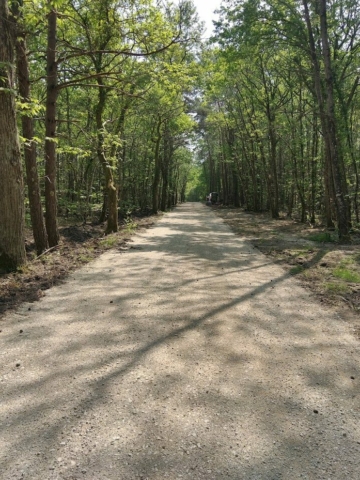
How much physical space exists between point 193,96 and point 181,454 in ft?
86.5

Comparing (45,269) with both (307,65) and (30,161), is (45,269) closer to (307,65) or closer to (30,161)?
(30,161)

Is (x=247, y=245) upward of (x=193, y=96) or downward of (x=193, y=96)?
downward

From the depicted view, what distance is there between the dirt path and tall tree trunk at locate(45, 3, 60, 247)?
471cm

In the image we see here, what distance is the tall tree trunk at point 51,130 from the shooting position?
28.3 feet

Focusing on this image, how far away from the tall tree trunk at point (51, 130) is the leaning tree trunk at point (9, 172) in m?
2.00

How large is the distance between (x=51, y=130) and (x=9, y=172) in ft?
10.8

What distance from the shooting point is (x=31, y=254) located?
30.4ft

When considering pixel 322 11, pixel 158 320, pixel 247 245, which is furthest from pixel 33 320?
pixel 322 11

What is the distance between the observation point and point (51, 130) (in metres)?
9.06

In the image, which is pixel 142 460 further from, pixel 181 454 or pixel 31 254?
pixel 31 254

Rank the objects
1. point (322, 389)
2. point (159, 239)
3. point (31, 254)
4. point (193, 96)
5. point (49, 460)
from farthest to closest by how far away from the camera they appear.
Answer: point (193, 96) < point (159, 239) < point (31, 254) < point (322, 389) < point (49, 460)

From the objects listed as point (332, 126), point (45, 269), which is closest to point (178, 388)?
point (45, 269)

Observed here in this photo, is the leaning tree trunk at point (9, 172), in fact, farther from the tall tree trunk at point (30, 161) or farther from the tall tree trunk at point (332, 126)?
the tall tree trunk at point (332, 126)

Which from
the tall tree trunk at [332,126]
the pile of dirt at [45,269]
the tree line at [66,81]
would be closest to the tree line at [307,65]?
the tall tree trunk at [332,126]
